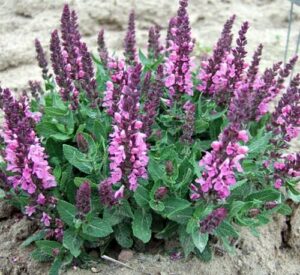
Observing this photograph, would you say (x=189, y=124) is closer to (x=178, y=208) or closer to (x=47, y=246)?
(x=178, y=208)

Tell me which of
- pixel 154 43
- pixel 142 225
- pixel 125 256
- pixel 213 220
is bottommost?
pixel 125 256

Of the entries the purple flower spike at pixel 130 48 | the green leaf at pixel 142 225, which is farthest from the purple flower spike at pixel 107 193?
the purple flower spike at pixel 130 48

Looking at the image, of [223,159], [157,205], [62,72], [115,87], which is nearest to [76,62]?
[62,72]

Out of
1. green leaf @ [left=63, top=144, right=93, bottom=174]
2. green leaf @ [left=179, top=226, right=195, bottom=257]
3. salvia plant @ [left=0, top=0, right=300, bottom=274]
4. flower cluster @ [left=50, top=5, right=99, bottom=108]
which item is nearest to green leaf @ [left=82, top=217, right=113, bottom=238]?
salvia plant @ [left=0, top=0, right=300, bottom=274]

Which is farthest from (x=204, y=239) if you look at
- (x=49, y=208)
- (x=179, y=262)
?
(x=49, y=208)

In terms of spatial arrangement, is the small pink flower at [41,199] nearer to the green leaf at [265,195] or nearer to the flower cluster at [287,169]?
the green leaf at [265,195]

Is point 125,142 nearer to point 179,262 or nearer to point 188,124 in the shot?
point 188,124
